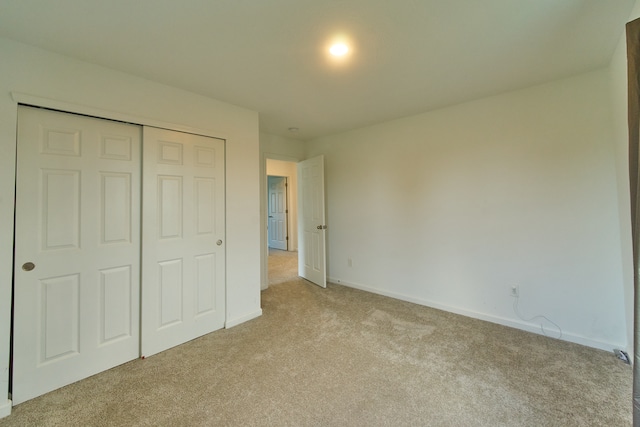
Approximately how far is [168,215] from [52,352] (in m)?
1.23

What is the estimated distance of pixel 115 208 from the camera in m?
2.08

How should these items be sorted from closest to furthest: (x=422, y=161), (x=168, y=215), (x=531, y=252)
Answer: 1. (x=168, y=215)
2. (x=531, y=252)
3. (x=422, y=161)

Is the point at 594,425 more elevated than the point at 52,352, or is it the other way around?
the point at 52,352

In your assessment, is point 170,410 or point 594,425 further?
point 170,410

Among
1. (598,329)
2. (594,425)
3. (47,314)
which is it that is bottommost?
(594,425)

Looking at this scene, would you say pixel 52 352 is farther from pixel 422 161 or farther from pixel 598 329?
pixel 598 329

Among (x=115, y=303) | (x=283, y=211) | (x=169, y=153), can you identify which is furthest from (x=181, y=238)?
(x=283, y=211)

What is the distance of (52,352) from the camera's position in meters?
1.81

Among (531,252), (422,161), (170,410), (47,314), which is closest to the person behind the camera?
(170,410)

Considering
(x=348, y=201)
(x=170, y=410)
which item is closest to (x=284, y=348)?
(x=170, y=410)

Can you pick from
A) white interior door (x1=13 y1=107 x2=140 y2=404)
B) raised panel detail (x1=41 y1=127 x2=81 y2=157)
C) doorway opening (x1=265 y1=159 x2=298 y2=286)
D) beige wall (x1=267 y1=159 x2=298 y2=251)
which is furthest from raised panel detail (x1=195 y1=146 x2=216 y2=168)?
beige wall (x1=267 y1=159 x2=298 y2=251)

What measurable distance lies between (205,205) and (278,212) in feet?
16.1

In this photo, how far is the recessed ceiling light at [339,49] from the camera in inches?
71.1

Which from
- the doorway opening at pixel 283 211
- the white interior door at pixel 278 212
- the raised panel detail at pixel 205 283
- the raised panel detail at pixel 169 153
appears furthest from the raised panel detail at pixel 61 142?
the white interior door at pixel 278 212
